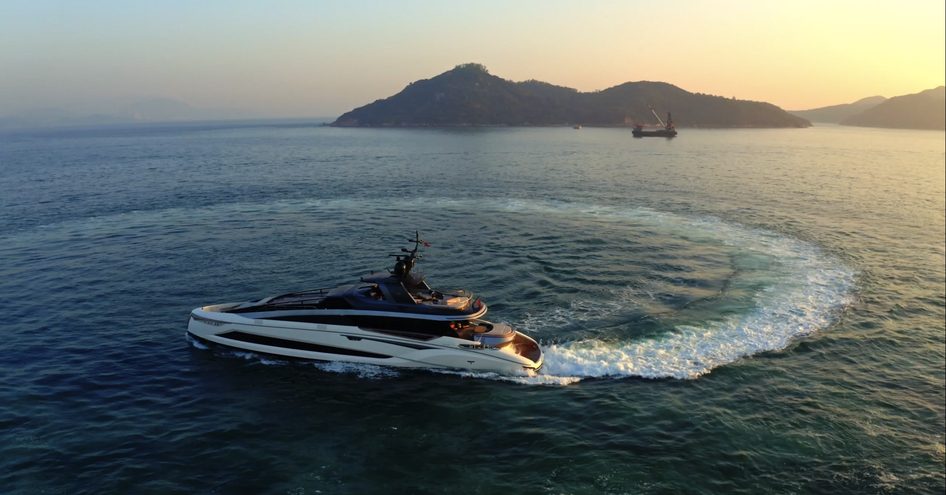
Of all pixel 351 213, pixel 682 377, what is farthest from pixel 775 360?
pixel 351 213

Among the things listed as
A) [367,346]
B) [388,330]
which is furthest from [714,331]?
[367,346]

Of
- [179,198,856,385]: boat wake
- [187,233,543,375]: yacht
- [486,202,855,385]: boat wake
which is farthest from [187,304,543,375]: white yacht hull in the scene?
[486,202,855,385]: boat wake

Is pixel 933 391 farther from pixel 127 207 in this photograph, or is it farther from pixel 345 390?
pixel 127 207

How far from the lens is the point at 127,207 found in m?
64.0

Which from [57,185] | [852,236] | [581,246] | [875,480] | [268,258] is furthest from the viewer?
[57,185]

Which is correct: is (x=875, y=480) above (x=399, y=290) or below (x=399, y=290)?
below

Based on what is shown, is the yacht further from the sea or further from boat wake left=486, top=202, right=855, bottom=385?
boat wake left=486, top=202, right=855, bottom=385

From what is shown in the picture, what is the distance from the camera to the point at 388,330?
25.5 metres

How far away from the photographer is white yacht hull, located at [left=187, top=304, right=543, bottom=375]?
25.0m

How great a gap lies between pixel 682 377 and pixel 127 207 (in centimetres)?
6314

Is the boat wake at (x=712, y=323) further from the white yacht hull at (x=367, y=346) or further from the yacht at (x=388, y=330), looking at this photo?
the yacht at (x=388, y=330)

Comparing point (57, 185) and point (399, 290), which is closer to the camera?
point (399, 290)

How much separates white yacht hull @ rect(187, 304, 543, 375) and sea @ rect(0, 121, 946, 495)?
0.57 meters

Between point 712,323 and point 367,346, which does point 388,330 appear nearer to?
point 367,346
